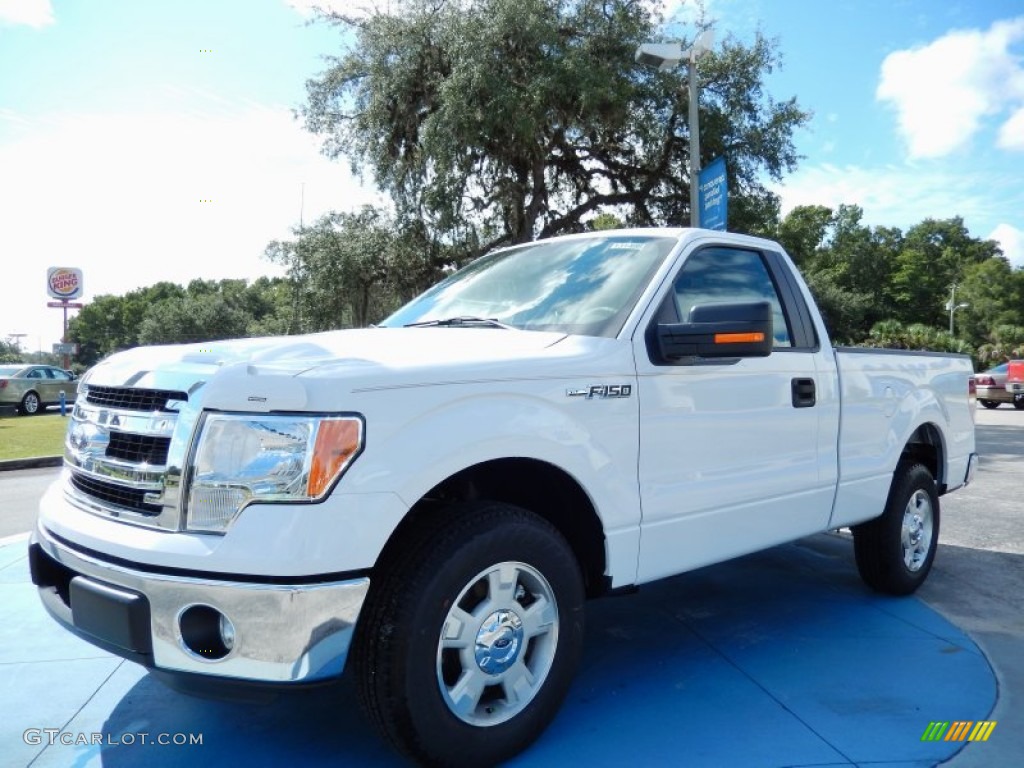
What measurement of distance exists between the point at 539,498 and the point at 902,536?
266 centimetres

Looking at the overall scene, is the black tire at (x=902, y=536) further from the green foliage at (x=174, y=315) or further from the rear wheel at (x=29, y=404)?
the green foliage at (x=174, y=315)

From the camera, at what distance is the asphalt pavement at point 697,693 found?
2729 millimetres

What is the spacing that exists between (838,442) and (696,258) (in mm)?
1268

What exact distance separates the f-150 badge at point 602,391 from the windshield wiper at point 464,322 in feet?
1.62

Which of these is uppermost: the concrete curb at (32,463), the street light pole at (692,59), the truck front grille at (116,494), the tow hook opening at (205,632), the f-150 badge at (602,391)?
the street light pole at (692,59)

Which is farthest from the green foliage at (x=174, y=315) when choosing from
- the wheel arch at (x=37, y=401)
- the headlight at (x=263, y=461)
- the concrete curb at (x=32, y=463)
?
the headlight at (x=263, y=461)

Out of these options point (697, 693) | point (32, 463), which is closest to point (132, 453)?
point (697, 693)

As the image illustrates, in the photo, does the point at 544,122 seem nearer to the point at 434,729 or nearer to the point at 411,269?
the point at 411,269

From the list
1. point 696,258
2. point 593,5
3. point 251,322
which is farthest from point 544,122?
point 251,322

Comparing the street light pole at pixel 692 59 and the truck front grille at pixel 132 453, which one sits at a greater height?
the street light pole at pixel 692 59

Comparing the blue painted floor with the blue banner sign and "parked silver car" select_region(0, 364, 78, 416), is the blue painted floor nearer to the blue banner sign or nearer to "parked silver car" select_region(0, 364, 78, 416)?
the blue banner sign

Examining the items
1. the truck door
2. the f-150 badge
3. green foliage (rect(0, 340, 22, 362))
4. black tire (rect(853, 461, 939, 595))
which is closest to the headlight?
the f-150 badge

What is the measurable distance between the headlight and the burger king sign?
43.0m

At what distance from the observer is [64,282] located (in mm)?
40281
